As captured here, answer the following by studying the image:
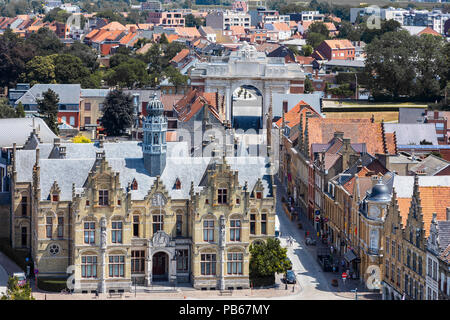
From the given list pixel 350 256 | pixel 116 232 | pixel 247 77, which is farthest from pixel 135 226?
pixel 247 77

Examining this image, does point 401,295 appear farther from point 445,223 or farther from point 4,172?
point 4,172

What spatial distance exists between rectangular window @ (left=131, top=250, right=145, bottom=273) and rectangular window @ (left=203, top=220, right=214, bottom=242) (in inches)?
172

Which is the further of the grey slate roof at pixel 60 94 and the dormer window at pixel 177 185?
the grey slate roof at pixel 60 94

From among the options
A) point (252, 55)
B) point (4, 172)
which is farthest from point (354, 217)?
point (252, 55)

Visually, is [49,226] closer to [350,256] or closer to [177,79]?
[350,256]

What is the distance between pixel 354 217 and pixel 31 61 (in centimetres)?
10896

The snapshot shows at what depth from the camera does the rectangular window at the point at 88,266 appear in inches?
2315

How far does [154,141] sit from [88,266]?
31.6 feet

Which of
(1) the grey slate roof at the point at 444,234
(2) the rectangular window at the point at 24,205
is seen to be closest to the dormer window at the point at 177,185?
(2) the rectangular window at the point at 24,205

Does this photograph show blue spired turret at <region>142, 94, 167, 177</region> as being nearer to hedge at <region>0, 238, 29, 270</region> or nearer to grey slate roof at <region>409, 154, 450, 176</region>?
hedge at <region>0, 238, 29, 270</region>

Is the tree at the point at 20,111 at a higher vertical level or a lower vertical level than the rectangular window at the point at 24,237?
higher

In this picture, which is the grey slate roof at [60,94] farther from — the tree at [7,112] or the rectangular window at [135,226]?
the rectangular window at [135,226]

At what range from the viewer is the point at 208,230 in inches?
2336

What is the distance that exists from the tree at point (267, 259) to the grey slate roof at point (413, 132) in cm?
4928
